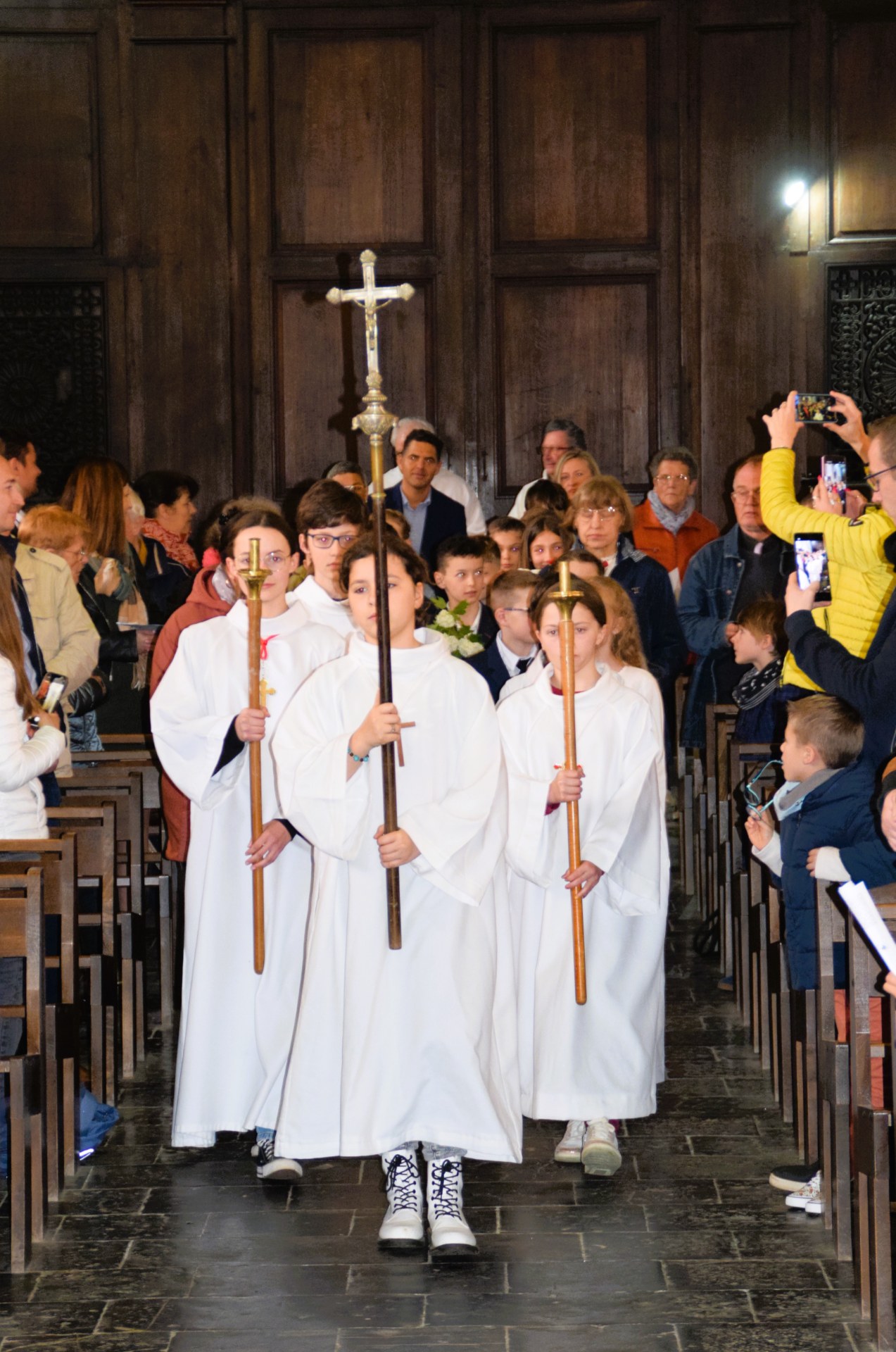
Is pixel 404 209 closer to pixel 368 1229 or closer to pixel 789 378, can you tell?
pixel 789 378

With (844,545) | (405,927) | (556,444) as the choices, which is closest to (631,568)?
(556,444)

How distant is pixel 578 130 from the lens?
10617mm

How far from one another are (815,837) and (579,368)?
6.71m

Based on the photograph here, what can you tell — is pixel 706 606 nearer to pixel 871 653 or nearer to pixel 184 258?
pixel 871 653

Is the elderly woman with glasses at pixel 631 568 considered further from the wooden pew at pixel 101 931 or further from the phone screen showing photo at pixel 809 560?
the wooden pew at pixel 101 931

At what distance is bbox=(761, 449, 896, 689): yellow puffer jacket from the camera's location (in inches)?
197

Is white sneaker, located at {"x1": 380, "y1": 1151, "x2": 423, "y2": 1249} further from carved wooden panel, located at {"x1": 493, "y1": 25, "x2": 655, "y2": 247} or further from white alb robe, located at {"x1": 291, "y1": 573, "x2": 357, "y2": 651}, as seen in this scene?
carved wooden panel, located at {"x1": 493, "y1": 25, "x2": 655, "y2": 247}

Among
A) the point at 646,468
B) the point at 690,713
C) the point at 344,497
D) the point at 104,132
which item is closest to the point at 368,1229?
the point at 344,497

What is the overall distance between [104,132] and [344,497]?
6.29 metres

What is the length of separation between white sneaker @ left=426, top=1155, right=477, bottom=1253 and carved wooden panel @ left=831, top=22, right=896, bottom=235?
25.9 feet

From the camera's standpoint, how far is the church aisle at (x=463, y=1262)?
3.74m

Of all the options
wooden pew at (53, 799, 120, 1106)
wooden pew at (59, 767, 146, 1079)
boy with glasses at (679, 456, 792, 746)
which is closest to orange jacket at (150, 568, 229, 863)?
wooden pew at (59, 767, 146, 1079)

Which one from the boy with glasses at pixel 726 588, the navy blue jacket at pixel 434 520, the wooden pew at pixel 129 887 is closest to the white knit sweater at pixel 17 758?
the wooden pew at pixel 129 887

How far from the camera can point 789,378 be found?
34.9ft
